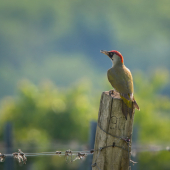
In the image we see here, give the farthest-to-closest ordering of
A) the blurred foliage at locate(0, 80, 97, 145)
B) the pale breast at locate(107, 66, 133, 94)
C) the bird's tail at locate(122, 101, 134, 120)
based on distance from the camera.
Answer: the blurred foliage at locate(0, 80, 97, 145) → the pale breast at locate(107, 66, 133, 94) → the bird's tail at locate(122, 101, 134, 120)

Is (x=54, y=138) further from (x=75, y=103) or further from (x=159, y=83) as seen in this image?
(x=159, y=83)

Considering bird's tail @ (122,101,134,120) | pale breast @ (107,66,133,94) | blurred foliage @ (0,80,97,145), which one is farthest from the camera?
blurred foliage @ (0,80,97,145)

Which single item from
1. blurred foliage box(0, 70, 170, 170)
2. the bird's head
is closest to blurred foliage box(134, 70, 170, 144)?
blurred foliage box(0, 70, 170, 170)

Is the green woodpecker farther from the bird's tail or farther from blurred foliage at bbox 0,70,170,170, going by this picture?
blurred foliage at bbox 0,70,170,170

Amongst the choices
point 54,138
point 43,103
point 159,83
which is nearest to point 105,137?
point 54,138

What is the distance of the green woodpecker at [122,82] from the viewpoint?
2536 mm

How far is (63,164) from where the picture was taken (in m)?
7.92

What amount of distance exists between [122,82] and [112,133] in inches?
32.6

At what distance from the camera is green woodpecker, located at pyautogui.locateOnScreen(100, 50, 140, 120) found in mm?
2536

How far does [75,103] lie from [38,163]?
6.10 feet

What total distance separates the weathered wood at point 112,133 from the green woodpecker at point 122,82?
7cm

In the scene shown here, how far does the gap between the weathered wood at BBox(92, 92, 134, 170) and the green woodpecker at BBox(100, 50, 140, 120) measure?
0.07 meters

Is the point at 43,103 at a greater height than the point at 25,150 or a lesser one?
greater

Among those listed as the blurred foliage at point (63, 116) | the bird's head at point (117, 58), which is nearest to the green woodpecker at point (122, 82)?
the bird's head at point (117, 58)
